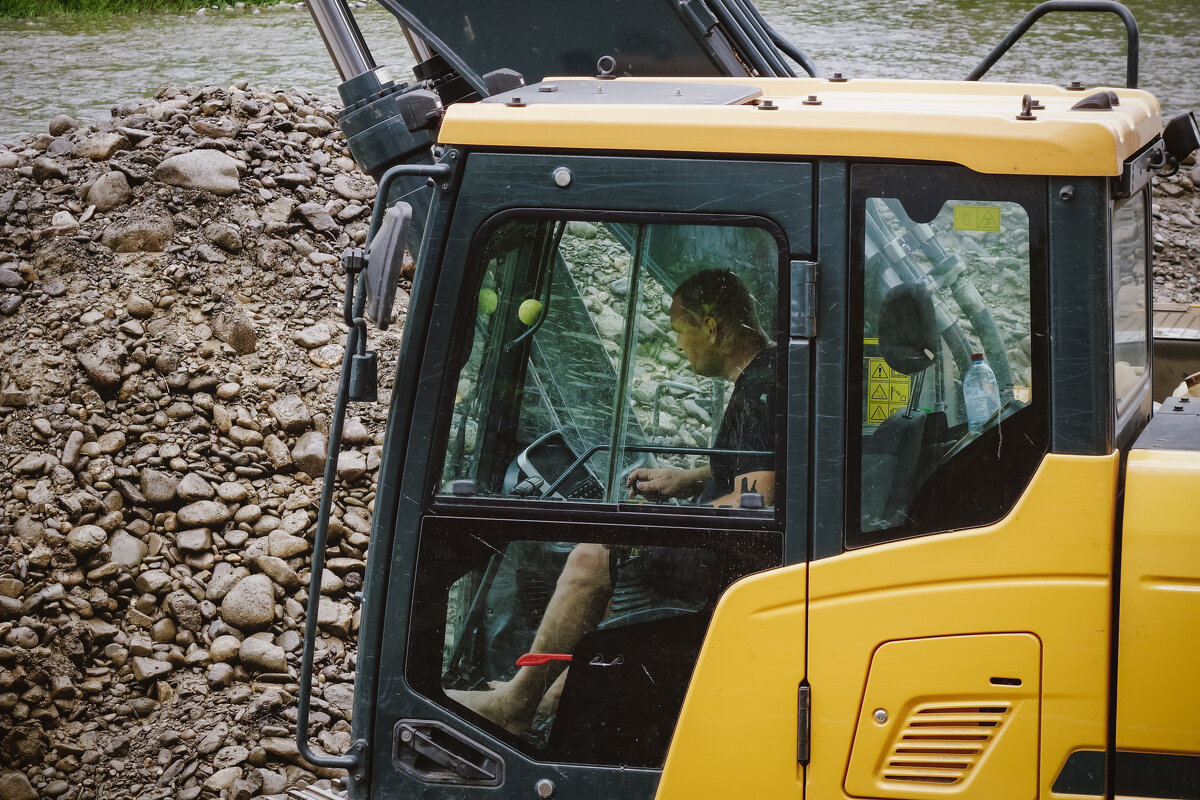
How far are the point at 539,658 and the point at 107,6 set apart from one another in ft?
47.5

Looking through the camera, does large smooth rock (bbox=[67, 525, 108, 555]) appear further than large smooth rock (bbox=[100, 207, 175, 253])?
No

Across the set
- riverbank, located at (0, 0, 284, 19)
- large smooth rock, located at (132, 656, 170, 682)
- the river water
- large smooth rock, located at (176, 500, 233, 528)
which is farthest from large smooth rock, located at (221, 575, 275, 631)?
riverbank, located at (0, 0, 284, 19)

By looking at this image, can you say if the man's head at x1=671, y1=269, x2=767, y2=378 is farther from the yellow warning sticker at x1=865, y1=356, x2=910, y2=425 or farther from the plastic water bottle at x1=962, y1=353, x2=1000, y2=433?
the plastic water bottle at x1=962, y1=353, x2=1000, y2=433

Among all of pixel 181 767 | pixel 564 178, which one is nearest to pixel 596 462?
pixel 564 178

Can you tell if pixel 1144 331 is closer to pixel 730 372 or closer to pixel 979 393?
pixel 979 393

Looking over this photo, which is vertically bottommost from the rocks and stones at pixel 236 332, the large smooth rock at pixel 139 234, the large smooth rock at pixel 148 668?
the large smooth rock at pixel 148 668

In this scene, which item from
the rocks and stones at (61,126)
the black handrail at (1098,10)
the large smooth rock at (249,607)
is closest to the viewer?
the black handrail at (1098,10)

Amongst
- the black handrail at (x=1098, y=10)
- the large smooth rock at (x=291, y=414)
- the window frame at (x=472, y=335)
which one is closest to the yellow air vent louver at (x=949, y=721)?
the window frame at (x=472, y=335)

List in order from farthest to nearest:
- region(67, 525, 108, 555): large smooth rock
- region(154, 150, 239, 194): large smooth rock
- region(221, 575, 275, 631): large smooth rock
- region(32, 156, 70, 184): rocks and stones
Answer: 1. region(32, 156, 70, 184): rocks and stones
2. region(154, 150, 239, 194): large smooth rock
3. region(67, 525, 108, 555): large smooth rock
4. region(221, 575, 275, 631): large smooth rock

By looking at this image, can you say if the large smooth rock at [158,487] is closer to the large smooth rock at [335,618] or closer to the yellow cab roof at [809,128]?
the large smooth rock at [335,618]

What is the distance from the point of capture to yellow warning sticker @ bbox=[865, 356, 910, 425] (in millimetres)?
2346

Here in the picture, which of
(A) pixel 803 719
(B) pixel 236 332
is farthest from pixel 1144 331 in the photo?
(B) pixel 236 332

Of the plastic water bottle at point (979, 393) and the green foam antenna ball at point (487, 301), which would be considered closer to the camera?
the plastic water bottle at point (979, 393)

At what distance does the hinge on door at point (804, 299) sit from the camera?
232 cm
